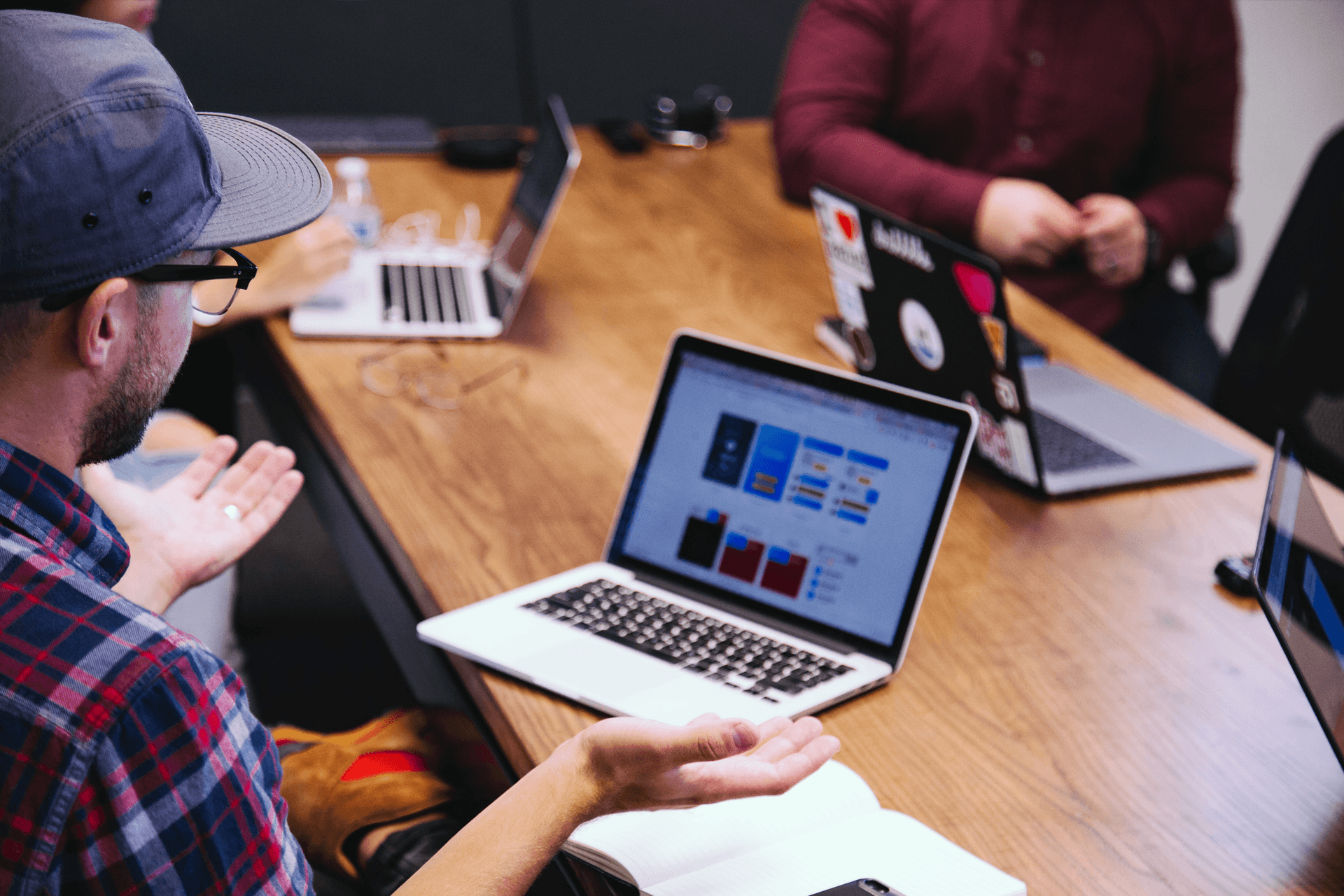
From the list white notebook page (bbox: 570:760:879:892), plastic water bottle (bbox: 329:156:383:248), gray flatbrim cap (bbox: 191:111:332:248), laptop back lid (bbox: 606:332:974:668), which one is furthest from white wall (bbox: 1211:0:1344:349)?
gray flatbrim cap (bbox: 191:111:332:248)

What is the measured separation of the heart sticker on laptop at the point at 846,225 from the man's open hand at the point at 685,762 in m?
0.76

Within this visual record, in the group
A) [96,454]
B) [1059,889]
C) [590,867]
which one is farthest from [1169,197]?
[96,454]

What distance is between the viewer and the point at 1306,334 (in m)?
1.84

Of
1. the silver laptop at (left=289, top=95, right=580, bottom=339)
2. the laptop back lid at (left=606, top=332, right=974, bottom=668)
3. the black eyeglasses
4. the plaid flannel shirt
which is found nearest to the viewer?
the plaid flannel shirt

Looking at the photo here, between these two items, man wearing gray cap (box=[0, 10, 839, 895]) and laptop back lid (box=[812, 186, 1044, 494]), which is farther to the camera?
laptop back lid (box=[812, 186, 1044, 494])

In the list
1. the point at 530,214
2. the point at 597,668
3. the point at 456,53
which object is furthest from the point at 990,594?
the point at 456,53

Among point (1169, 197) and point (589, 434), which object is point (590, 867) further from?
point (1169, 197)

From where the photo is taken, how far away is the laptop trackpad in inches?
37.5

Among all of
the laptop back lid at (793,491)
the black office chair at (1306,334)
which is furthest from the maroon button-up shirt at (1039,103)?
the laptop back lid at (793,491)

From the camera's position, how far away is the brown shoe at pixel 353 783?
1.09 metres

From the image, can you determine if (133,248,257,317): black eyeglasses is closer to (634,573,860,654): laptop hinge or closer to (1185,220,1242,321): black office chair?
(634,573,860,654): laptop hinge

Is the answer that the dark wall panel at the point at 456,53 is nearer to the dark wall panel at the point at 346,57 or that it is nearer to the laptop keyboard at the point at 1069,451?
the dark wall panel at the point at 346,57

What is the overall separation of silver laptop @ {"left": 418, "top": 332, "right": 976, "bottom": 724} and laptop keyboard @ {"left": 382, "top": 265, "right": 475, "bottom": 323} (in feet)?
2.03

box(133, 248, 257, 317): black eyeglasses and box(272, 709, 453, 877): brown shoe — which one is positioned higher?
box(133, 248, 257, 317): black eyeglasses
